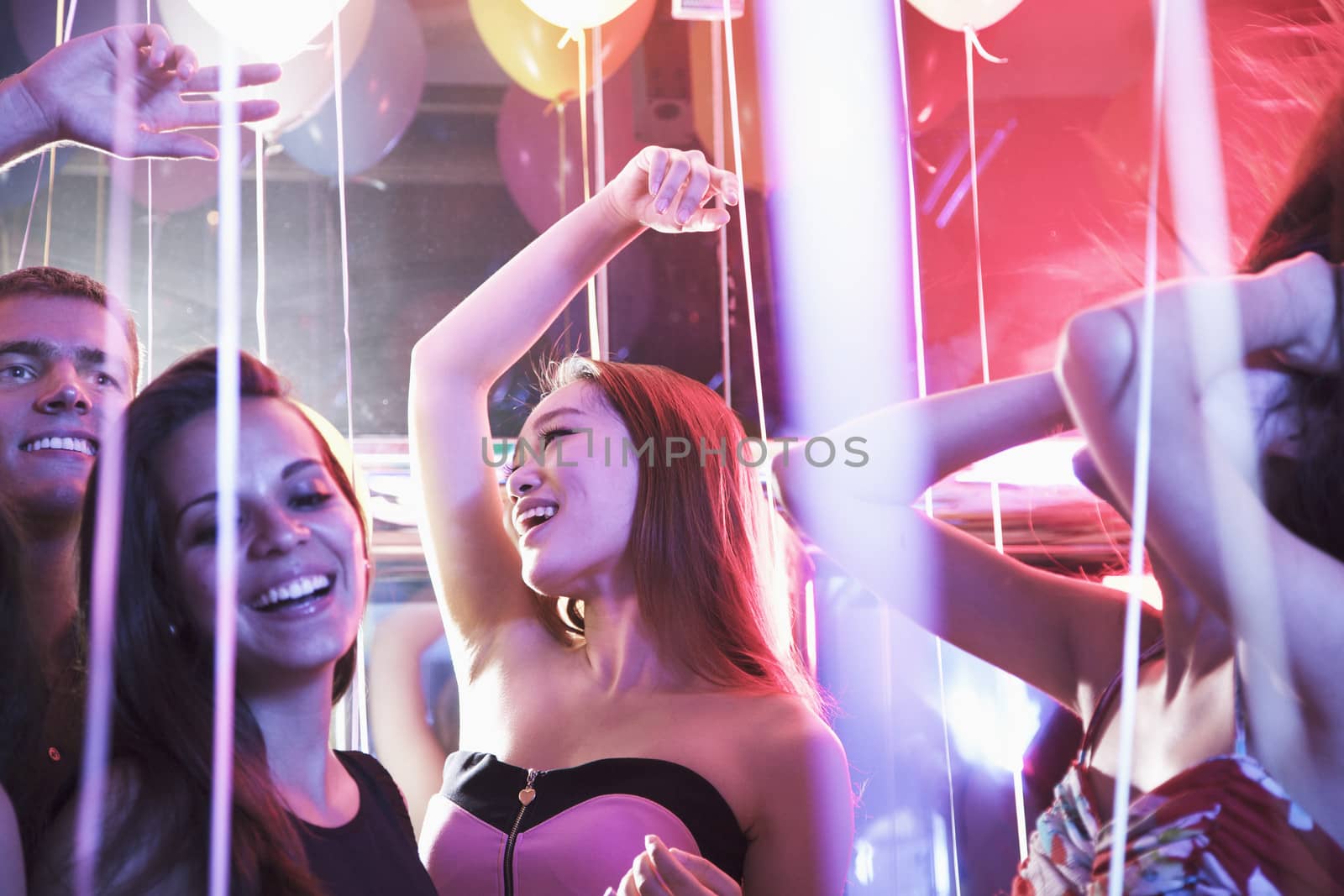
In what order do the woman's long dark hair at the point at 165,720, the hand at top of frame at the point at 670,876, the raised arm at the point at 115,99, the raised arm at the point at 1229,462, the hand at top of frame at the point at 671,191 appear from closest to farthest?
1. the raised arm at the point at 1229,462
2. the woman's long dark hair at the point at 165,720
3. the hand at top of frame at the point at 670,876
4. the raised arm at the point at 115,99
5. the hand at top of frame at the point at 671,191

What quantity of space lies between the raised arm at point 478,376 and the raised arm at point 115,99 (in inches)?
13.2

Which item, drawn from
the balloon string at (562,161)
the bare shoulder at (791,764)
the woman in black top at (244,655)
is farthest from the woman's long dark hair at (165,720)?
the balloon string at (562,161)

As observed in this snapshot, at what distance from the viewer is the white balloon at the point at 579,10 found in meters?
1.66

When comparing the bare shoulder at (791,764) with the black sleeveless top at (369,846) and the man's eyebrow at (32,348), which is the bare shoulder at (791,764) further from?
the man's eyebrow at (32,348)

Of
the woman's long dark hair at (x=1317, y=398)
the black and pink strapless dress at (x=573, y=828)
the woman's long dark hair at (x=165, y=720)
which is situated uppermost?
the woman's long dark hair at (x=1317, y=398)

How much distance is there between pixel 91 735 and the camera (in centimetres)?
86

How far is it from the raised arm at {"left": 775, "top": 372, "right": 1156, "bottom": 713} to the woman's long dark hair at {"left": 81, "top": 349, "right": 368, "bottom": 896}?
54cm

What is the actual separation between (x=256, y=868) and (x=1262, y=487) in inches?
31.9

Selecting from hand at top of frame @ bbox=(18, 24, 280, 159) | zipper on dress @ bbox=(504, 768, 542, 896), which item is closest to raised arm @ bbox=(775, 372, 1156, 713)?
zipper on dress @ bbox=(504, 768, 542, 896)

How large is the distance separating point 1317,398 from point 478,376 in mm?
897

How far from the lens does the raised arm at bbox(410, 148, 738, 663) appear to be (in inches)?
51.9

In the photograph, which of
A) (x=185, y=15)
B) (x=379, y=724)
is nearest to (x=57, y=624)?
(x=379, y=724)

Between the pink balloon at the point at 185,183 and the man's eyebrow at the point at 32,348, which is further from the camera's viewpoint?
the pink balloon at the point at 185,183

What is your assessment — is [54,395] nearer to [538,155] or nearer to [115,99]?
[115,99]
